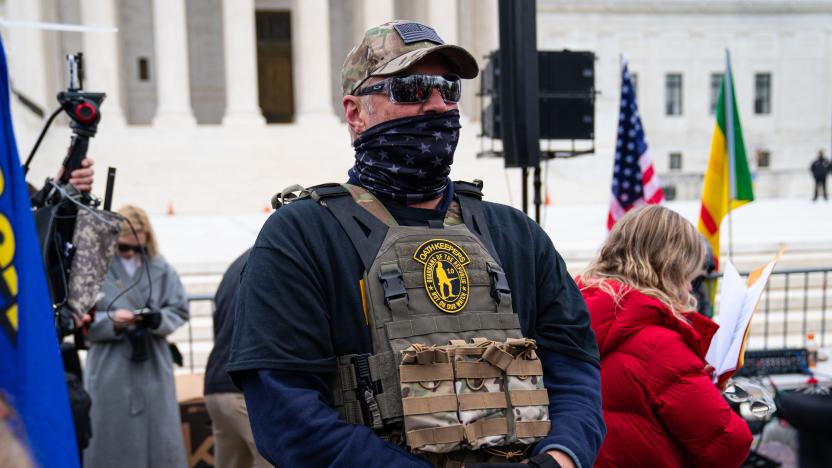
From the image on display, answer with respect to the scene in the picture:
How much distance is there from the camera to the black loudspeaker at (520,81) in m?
5.26

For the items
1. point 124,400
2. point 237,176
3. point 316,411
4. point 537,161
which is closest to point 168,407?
point 124,400

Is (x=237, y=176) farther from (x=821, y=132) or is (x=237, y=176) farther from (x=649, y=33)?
(x=821, y=132)

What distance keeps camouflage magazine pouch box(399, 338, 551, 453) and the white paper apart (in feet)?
5.71

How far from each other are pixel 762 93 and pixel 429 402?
57222mm

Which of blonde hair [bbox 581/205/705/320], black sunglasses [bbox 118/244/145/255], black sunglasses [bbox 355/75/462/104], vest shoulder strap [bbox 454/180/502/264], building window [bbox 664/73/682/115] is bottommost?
black sunglasses [bbox 118/244/145/255]

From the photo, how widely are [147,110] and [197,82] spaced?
247 centimetres

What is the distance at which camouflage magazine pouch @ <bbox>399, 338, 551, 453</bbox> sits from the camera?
77.6 inches

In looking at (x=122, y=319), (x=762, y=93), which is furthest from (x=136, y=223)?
(x=762, y=93)

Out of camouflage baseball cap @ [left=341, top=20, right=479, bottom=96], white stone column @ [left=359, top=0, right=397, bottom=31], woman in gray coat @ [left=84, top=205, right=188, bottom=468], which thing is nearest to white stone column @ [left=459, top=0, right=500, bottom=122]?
white stone column @ [left=359, top=0, right=397, bottom=31]

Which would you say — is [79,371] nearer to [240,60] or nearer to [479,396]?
[479,396]

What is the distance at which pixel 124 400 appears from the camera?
5.17 meters

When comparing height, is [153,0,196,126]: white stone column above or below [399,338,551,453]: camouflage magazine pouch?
above

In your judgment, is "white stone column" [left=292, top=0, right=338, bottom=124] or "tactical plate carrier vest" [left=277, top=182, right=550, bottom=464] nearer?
"tactical plate carrier vest" [left=277, top=182, right=550, bottom=464]

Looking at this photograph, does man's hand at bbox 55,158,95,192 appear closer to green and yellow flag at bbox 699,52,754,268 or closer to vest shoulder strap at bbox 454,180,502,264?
vest shoulder strap at bbox 454,180,502,264
